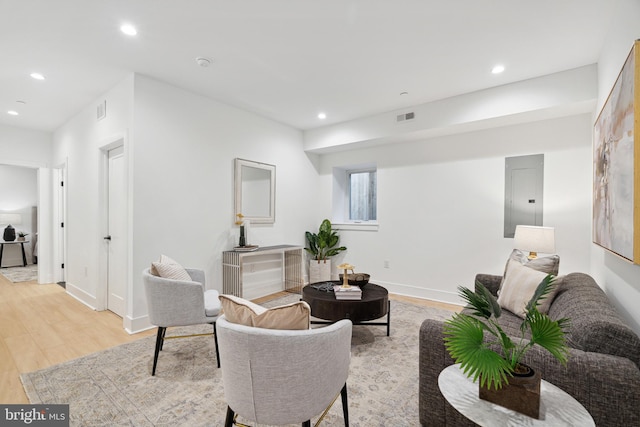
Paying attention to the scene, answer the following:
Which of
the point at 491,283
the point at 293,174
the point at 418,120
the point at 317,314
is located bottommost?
the point at 317,314

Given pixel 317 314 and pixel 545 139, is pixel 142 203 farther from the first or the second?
pixel 545 139

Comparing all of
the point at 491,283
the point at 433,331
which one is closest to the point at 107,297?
the point at 433,331

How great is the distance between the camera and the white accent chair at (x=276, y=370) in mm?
1229

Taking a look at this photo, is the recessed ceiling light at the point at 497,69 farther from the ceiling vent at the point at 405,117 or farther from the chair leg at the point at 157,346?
the chair leg at the point at 157,346

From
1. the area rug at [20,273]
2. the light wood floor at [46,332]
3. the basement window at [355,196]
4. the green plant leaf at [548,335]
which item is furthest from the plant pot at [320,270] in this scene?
the area rug at [20,273]

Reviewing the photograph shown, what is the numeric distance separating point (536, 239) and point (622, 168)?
5.47ft

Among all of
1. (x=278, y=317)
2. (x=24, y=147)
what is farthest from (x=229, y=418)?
(x=24, y=147)

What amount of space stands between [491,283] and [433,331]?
175 cm

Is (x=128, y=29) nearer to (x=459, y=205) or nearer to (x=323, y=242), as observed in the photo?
(x=323, y=242)

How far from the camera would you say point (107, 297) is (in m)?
3.79

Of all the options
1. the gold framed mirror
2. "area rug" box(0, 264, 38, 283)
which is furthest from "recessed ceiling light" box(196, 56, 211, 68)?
"area rug" box(0, 264, 38, 283)

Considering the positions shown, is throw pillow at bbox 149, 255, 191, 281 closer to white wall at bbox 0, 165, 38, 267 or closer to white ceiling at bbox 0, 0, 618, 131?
white ceiling at bbox 0, 0, 618, 131

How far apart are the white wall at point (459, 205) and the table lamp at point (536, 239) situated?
1.91 feet

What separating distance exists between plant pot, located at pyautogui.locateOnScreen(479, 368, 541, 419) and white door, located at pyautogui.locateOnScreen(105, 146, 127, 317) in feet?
11.8
